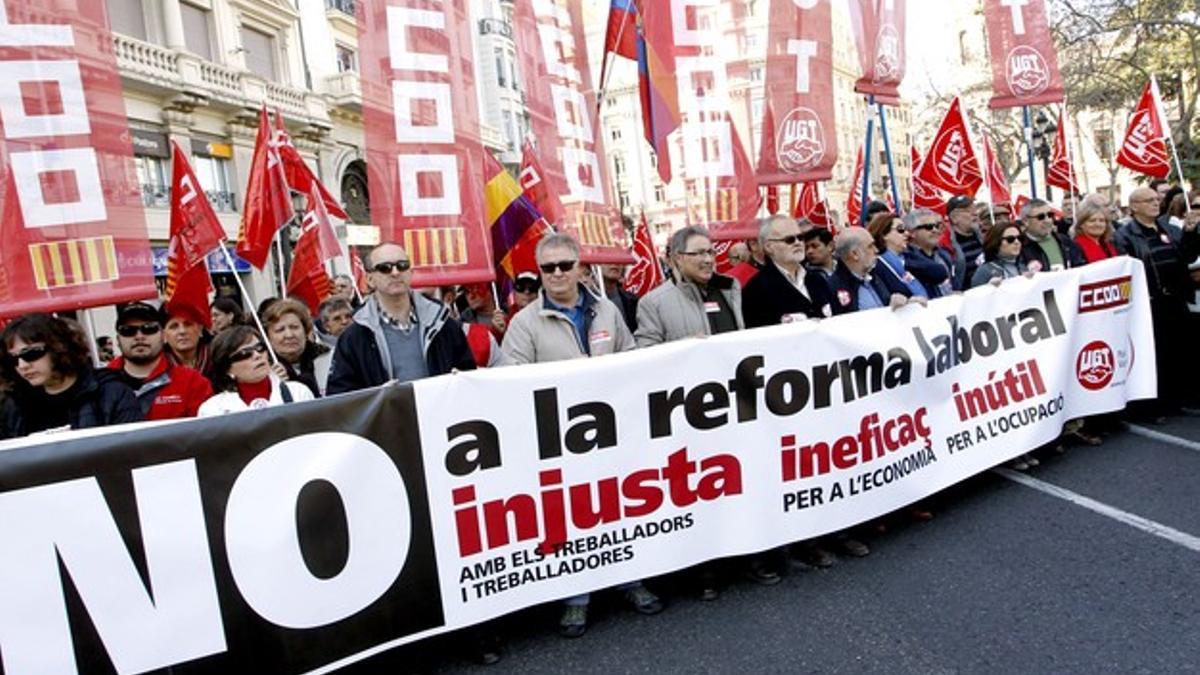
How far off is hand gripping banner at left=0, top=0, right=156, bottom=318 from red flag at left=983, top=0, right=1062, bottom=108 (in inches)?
310

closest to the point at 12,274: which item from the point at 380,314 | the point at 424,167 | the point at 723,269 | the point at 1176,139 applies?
the point at 380,314

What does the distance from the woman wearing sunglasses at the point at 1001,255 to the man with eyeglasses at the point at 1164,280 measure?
1294 millimetres

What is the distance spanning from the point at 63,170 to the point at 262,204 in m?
3.25

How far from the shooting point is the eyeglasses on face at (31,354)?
3.38 metres

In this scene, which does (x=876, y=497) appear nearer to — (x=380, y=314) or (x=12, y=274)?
(x=380, y=314)

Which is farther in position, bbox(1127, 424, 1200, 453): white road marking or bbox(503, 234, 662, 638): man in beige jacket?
bbox(1127, 424, 1200, 453): white road marking

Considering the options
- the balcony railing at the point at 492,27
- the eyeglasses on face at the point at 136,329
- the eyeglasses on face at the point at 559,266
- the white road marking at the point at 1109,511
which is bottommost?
the white road marking at the point at 1109,511

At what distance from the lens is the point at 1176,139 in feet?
77.4

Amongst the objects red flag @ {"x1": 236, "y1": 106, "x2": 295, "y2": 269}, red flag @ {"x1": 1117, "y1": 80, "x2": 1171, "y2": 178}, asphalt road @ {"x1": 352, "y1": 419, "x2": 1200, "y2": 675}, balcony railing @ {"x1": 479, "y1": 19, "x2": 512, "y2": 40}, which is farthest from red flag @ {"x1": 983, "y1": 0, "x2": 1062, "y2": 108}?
balcony railing @ {"x1": 479, "y1": 19, "x2": 512, "y2": 40}

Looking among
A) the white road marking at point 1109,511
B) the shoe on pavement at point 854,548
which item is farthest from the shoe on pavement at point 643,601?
the white road marking at point 1109,511

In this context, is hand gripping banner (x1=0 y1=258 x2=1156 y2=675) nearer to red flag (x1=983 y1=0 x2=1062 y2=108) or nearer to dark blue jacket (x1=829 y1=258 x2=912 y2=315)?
dark blue jacket (x1=829 y1=258 x2=912 y2=315)

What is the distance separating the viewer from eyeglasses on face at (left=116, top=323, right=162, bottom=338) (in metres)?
3.99

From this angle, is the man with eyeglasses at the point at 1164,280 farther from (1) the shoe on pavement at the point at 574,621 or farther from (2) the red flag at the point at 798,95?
(1) the shoe on pavement at the point at 574,621

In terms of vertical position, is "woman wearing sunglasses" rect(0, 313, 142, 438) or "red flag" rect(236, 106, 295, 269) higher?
"red flag" rect(236, 106, 295, 269)
